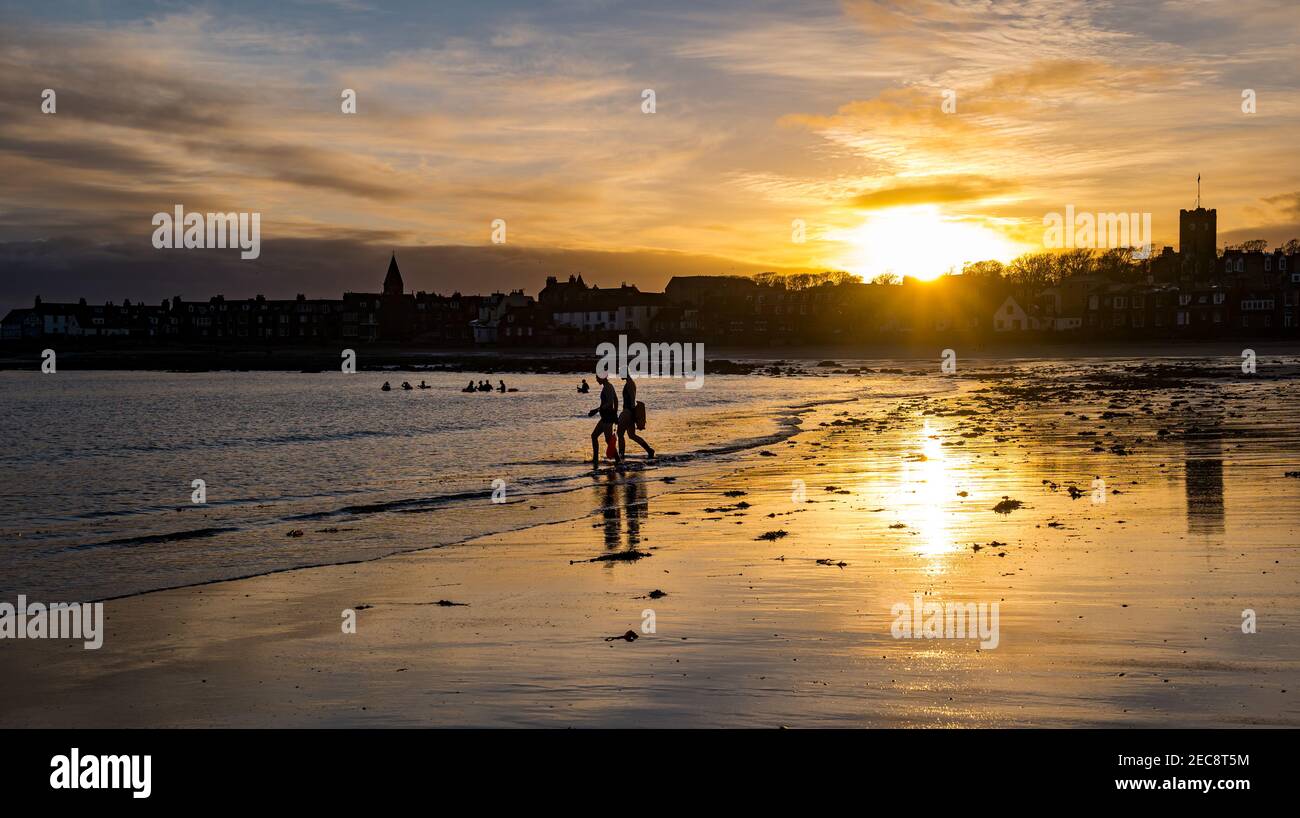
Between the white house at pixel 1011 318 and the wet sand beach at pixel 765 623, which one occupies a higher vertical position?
the white house at pixel 1011 318

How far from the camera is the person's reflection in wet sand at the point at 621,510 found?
1526 centimetres

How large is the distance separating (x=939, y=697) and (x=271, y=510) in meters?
16.2

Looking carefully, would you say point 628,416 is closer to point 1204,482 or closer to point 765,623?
point 1204,482

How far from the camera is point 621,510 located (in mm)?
18484

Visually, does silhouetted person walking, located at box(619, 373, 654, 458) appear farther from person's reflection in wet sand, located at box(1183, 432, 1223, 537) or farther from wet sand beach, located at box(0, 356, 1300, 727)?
person's reflection in wet sand, located at box(1183, 432, 1223, 537)

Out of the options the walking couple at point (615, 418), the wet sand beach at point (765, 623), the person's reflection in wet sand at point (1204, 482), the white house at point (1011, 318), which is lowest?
the wet sand beach at point (765, 623)

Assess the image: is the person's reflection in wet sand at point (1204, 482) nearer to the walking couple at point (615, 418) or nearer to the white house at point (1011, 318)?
the walking couple at point (615, 418)

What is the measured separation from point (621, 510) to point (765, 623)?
8948mm

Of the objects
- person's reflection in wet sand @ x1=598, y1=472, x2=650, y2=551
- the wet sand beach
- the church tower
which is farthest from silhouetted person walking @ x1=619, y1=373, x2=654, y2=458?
the church tower

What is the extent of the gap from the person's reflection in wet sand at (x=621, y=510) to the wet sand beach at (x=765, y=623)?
109 millimetres
